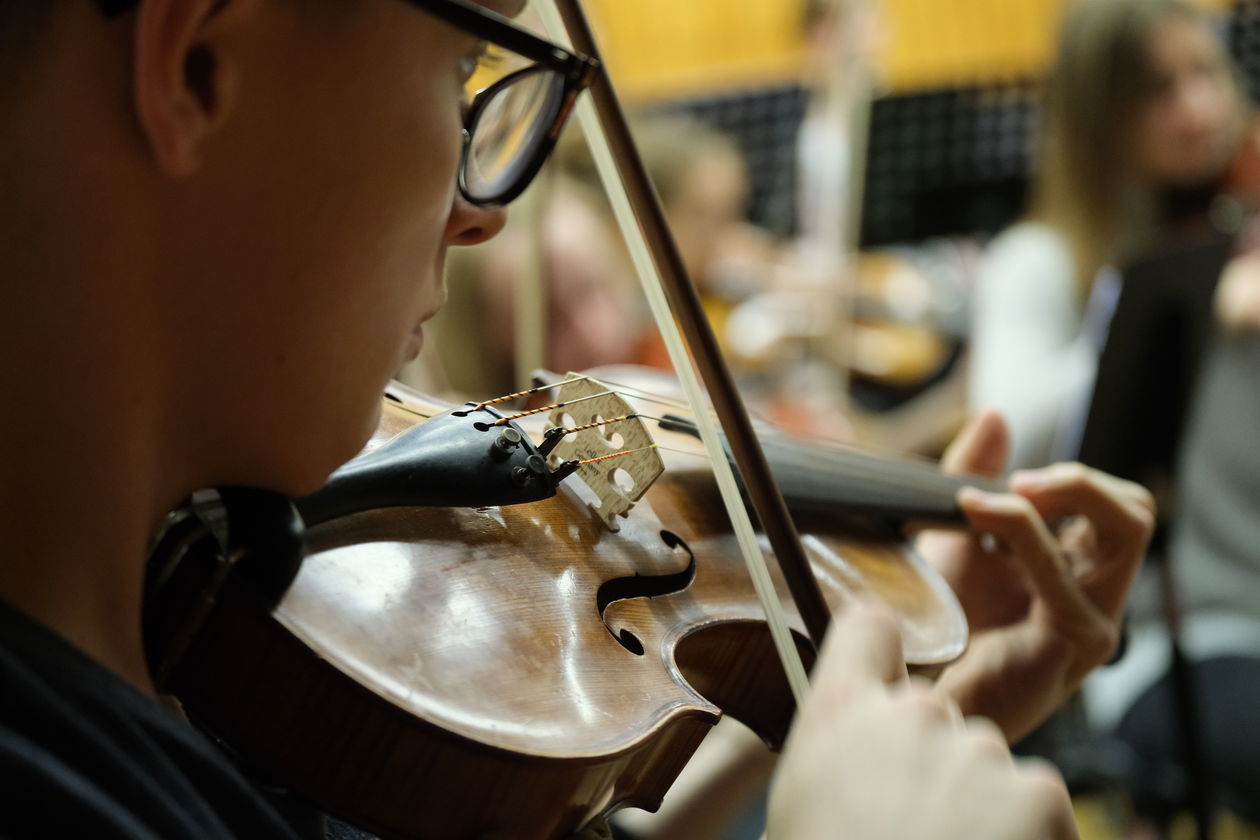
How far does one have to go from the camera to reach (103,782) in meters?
0.39

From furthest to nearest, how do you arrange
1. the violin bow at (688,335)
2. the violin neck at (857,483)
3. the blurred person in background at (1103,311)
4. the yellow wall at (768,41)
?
1. the yellow wall at (768,41)
2. the blurred person in background at (1103,311)
3. the violin neck at (857,483)
4. the violin bow at (688,335)

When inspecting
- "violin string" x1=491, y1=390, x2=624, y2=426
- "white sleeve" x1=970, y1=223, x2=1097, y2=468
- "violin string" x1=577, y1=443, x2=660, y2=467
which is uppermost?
"violin string" x1=491, y1=390, x2=624, y2=426

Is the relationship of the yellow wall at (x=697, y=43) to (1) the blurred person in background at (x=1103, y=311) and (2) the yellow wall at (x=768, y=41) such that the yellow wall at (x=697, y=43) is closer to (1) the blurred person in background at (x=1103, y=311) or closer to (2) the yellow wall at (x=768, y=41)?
(2) the yellow wall at (x=768, y=41)

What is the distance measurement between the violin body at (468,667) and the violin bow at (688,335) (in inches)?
2.4

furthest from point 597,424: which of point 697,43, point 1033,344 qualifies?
point 697,43

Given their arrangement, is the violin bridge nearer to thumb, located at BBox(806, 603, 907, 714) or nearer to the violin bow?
the violin bow

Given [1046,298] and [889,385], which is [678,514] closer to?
A: [1046,298]

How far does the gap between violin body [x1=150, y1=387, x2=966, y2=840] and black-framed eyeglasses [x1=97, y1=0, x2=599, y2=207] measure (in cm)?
17

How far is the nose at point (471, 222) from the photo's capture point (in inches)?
20.9

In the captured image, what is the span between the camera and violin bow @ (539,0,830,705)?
614mm

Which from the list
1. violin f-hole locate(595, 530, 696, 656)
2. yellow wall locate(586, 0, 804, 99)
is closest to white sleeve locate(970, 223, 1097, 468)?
violin f-hole locate(595, 530, 696, 656)

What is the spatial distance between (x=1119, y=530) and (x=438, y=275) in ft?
2.14

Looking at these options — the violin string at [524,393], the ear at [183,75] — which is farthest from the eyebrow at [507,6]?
the violin string at [524,393]

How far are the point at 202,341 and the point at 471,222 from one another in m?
0.15
